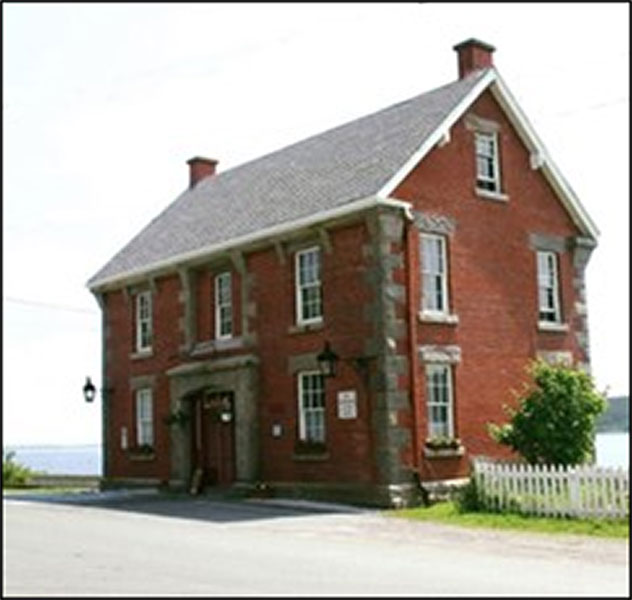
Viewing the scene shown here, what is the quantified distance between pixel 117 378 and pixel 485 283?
12.2 m

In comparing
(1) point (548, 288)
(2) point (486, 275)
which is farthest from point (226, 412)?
(1) point (548, 288)

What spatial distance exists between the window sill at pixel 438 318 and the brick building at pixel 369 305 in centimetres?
5

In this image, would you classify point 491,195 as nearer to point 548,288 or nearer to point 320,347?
point 548,288

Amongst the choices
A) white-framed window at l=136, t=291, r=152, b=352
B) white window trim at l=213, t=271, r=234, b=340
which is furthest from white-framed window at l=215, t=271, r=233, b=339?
white-framed window at l=136, t=291, r=152, b=352

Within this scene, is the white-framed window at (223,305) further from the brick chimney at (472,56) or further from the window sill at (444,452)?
the brick chimney at (472,56)

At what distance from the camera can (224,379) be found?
26.5 meters

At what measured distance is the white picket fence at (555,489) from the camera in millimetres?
18391

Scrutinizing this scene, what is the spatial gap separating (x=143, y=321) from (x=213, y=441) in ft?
16.7

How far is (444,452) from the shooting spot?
23.5 meters

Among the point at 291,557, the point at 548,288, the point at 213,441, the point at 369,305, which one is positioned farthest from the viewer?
the point at 213,441

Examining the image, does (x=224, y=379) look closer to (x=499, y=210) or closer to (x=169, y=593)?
(x=499, y=210)

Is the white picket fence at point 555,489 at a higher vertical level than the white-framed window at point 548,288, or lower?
lower

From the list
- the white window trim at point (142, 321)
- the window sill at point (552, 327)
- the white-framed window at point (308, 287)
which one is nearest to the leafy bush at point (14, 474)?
the white window trim at point (142, 321)

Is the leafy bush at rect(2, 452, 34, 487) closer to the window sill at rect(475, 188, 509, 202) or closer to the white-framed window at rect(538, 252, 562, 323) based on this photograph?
the white-framed window at rect(538, 252, 562, 323)
